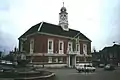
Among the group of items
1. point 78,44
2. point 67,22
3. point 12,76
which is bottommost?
point 12,76

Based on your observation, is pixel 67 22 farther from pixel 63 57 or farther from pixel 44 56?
pixel 44 56

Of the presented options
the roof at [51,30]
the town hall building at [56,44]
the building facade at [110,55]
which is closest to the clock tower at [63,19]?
the town hall building at [56,44]

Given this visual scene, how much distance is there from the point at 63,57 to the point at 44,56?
7.62m

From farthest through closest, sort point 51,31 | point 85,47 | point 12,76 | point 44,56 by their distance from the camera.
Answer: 1. point 85,47
2. point 51,31
3. point 44,56
4. point 12,76

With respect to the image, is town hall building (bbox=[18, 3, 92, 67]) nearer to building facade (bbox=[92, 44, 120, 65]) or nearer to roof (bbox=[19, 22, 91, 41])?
roof (bbox=[19, 22, 91, 41])

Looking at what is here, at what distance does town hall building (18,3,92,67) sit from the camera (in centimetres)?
5116

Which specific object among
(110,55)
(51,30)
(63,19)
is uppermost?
(63,19)

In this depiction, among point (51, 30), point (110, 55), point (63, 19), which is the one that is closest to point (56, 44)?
point (51, 30)

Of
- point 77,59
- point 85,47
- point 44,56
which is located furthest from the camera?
point 85,47

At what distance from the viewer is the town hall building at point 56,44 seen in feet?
168

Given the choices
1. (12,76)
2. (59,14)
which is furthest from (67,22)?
(12,76)

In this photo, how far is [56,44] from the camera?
55.2 meters

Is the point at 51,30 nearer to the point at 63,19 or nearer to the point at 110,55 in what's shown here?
the point at 63,19

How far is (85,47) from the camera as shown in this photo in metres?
66.7
